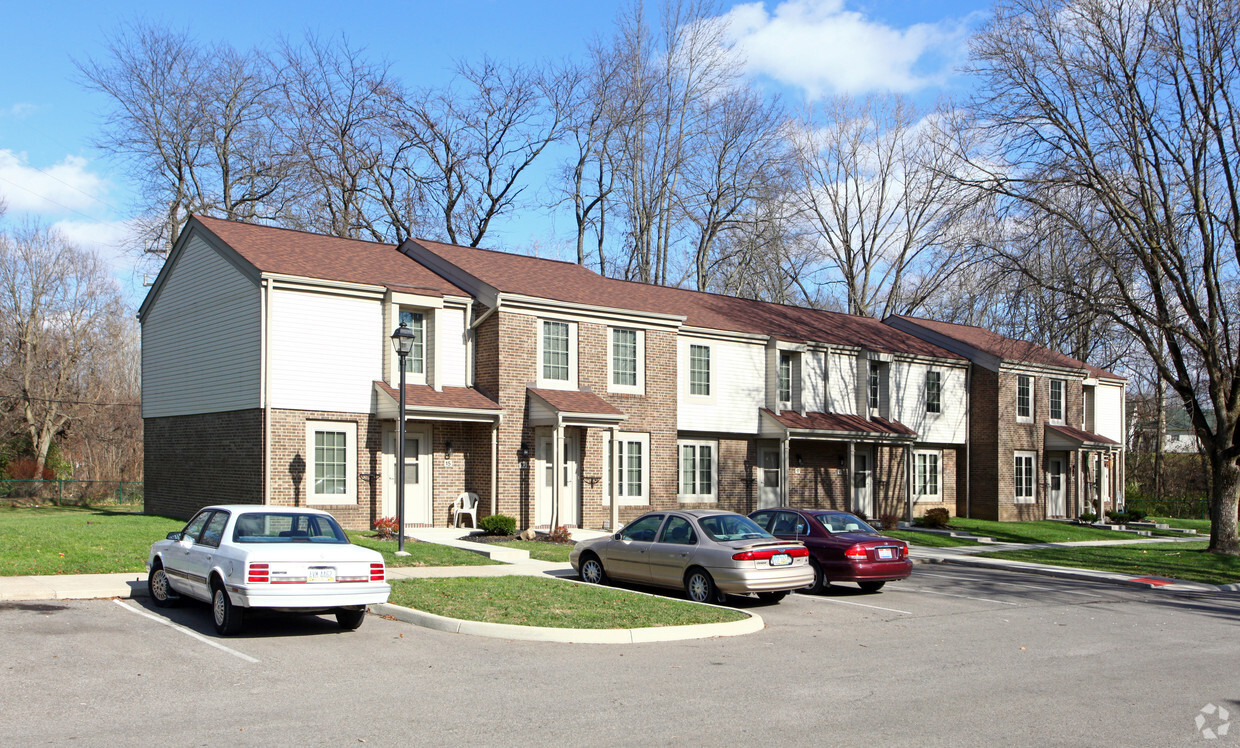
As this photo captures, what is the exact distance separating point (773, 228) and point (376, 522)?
35.7 m

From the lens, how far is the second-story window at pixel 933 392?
38344 mm

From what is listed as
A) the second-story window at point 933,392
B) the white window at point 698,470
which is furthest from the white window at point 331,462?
the second-story window at point 933,392

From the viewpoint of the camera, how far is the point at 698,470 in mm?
31109

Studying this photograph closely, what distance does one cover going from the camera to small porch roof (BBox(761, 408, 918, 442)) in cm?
3184

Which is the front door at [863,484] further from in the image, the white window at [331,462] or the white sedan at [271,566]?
the white sedan at [271,566]

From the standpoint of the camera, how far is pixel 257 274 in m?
22.8

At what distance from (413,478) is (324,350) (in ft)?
12.5

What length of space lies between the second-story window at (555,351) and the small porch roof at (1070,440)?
884 inches

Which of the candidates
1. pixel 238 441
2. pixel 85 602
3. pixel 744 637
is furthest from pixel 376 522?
A: pixel 744 637

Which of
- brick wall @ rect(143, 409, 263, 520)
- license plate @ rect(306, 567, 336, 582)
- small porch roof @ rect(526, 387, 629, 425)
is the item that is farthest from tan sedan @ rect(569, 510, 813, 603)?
brick wall @ rect(143, 409, 263, 520)

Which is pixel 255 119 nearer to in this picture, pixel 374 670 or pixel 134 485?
pixel 134 485

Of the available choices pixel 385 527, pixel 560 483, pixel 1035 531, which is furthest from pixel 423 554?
pixel 1035 531

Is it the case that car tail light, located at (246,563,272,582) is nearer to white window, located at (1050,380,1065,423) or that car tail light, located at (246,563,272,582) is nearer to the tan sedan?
the tan sedan

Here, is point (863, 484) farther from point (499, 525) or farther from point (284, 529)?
point (284, 529)
